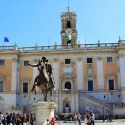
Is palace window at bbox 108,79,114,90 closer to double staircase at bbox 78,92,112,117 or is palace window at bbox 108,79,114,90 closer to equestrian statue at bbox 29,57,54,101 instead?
double staircase at bbox 78,92,112,117

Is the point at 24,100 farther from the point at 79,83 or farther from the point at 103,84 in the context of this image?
the point at 103,84

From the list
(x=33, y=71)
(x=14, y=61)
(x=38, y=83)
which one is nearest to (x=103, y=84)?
(x=33, y=71)

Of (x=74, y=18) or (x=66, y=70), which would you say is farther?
(x=74, y=18)

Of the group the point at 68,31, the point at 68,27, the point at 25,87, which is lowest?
the point at 25,87

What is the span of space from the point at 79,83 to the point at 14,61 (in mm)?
11311

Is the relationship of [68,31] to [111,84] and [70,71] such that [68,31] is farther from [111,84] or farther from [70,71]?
[111,84]

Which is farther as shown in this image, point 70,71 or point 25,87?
point 25,87

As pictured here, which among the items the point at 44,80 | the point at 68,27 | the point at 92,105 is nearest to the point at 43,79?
the point at 44,80

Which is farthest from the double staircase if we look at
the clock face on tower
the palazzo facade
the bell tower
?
the clock face on tower

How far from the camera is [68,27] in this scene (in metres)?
60.9

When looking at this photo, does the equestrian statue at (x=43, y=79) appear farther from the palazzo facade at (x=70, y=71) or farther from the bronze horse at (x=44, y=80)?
the palazzo facade at (x=70, y=71)

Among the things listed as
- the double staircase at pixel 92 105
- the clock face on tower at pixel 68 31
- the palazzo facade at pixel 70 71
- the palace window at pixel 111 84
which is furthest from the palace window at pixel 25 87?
the palace window at pixel 111 84

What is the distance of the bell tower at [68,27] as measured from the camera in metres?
59.9

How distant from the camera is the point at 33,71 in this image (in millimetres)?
54125
